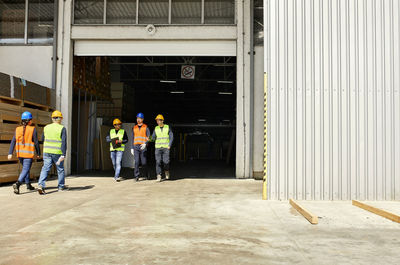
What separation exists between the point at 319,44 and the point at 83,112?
32.5 ft

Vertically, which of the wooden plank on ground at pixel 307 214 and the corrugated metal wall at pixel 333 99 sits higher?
the corrugated metal wall at pixel 333 99

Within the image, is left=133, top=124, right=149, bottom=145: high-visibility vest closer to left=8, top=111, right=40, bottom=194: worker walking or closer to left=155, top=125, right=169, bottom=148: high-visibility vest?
left=155, top=125, right=169, bottom=148: high-visibility vest

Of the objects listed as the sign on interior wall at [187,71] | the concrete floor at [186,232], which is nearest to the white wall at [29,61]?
the concrete floor at [186,232]

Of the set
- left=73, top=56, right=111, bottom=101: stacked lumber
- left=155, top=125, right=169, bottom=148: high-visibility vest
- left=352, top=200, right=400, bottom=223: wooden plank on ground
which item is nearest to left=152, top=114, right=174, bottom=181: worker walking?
left=155, top=125, right=169, bottom=148: high-visibility vest

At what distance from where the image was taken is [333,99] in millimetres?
6301

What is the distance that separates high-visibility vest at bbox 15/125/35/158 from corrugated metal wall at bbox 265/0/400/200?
4.96m

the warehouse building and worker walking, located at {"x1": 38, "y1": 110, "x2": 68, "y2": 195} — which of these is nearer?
the warehouse building

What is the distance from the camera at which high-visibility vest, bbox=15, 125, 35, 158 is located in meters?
7.06

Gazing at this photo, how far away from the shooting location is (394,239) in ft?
12.4

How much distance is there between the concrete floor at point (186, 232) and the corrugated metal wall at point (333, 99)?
51 cm

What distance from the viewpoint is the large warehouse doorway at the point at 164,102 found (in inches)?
523

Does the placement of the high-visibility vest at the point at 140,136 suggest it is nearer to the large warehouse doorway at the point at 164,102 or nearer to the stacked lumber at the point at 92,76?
the large warehouse doorway at the point at 164,102

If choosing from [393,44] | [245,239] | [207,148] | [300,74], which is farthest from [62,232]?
[207,148]

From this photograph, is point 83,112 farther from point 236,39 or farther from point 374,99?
point 374,99
